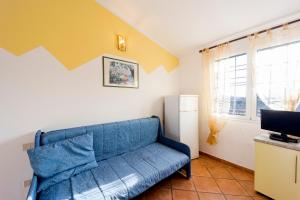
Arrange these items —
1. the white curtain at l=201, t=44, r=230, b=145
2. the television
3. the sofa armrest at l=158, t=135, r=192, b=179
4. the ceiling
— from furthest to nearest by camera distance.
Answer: the white curtain at l=201, t=44, r=230, b=145 < the sofa armrest at l=158, t=135, r=192, b=179 < the ceiling < the television

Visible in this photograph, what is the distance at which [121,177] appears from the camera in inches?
61.7

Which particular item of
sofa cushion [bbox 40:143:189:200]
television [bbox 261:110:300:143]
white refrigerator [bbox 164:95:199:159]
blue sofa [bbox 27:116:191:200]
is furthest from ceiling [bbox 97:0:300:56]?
sofa cushion [bbox 40:143:189:200]

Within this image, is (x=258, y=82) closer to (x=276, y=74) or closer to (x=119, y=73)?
(x=276, y=74)

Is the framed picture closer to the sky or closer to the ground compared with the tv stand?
closer to the sky

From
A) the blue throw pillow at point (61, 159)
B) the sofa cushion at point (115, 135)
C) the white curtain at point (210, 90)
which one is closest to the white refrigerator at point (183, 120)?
the white curtain at point (210, 90)

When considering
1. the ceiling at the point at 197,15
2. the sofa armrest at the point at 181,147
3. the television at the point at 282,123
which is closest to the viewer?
the television at the point at 282,123

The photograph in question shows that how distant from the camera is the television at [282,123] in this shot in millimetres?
1640

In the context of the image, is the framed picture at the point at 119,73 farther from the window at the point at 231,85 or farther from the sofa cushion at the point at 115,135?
the window at the point at 231,85

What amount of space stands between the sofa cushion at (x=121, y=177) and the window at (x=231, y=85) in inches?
49.5

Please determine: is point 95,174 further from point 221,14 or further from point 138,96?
point 221,14

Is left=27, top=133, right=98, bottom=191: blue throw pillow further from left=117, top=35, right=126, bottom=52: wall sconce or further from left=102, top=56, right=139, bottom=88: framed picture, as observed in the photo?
left=117, top=35, right=126, bottom=52: wall sconce

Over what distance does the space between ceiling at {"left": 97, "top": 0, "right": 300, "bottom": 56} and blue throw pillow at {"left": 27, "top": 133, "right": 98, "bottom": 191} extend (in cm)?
199

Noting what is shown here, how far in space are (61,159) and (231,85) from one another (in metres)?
2.79

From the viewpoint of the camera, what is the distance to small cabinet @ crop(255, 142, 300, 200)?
153 cm
